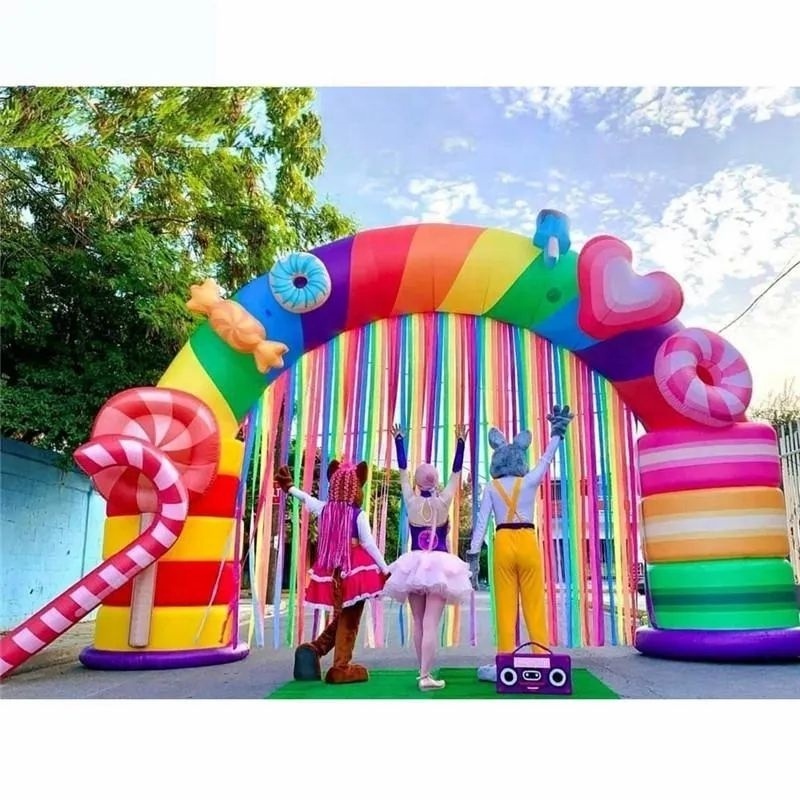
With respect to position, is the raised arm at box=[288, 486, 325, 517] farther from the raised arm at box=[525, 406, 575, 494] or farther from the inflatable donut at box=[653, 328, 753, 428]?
the inflatable donut at box=[653, 328, 753, 428]

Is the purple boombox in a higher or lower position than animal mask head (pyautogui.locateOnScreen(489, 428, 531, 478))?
lower

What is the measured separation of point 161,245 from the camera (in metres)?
7.57

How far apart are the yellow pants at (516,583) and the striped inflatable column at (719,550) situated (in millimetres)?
1213

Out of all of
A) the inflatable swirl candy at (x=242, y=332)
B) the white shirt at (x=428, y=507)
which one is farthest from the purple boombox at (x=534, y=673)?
the inflatable swirl candy at (x=242, y=332)

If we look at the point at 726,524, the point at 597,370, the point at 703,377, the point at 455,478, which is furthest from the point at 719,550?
the point at 455,478

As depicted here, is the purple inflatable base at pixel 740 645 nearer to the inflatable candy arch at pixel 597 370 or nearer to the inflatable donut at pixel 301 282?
the inflatable candy arch at pixel 597 370

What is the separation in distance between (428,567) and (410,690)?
0.64 metres

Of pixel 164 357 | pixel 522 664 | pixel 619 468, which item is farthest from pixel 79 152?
pixel 522 664

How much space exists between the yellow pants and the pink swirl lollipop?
1893 millimetres

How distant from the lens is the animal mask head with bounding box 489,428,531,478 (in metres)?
4.45

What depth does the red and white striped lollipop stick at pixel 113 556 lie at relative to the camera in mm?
4430

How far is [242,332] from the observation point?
5.25 metres

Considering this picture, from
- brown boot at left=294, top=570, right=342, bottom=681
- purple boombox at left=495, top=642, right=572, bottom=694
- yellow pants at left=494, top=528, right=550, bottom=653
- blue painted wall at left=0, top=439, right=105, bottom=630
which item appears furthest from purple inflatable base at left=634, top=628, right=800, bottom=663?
blue painted wall at left=0, top=439, right=105, bottom=630

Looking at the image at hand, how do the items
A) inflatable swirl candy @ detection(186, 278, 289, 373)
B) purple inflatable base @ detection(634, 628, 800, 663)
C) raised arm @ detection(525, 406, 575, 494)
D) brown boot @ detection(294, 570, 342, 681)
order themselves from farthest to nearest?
inflatable swirl candy @ detection(186, 278, 289, 373)
purple inflatable base @ detection(634, 628, 800, 663)
brown boot @ detection(294, 570, 342, 681)
raised arm @ detection(525, 406, 575, 494)
